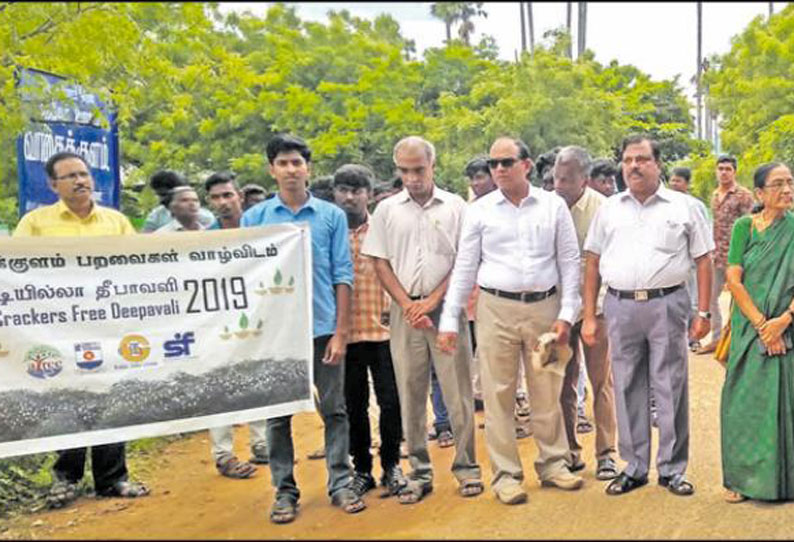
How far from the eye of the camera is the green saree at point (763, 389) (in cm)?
442

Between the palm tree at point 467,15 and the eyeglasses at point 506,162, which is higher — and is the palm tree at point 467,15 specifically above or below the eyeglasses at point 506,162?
above

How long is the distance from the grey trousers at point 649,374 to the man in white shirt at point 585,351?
1.51 feet

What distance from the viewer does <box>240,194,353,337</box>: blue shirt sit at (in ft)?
14.8

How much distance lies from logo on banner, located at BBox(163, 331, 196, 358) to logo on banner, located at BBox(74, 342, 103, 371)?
13.2 inches

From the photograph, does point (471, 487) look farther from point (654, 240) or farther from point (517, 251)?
point (654, 240)

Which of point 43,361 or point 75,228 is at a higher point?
point 75,228

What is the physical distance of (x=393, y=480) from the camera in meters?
4.75

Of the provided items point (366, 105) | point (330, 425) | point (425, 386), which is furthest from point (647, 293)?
point (366, 105)

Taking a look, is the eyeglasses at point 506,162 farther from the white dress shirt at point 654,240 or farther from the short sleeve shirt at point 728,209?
the short sleeve shirt at point 728,209

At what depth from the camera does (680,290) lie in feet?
15.0

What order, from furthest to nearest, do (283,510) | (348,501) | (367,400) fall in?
(367,400) → (348,501) → (283,510)

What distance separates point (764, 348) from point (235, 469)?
318 cm

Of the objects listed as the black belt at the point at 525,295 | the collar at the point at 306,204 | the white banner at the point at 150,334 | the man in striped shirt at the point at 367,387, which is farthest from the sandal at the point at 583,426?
the collar at the point at 306,204

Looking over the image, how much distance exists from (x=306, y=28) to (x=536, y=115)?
7881 mm
